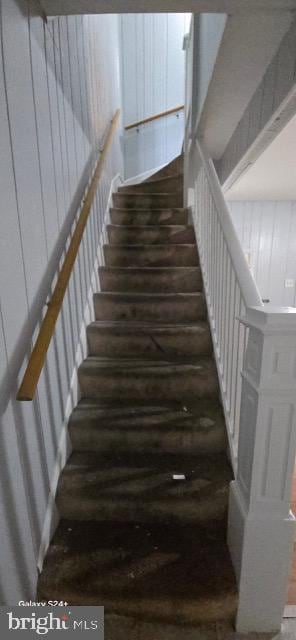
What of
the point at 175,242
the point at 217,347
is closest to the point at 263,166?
the point at 175,242

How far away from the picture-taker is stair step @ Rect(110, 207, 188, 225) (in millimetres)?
2996

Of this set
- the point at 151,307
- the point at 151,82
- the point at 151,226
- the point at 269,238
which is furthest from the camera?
the point at 151,82

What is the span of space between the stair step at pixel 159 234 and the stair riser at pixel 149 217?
8.1 inches

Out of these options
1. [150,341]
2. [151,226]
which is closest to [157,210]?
[151,226]

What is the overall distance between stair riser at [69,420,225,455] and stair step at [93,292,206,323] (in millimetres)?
826

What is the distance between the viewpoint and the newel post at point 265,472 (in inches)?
38.7

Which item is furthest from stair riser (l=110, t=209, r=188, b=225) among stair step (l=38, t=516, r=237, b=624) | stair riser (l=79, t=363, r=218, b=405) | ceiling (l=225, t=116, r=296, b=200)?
stair step (l=38, t=516, r=237, b=624)

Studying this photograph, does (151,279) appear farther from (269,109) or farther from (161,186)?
(161,186)

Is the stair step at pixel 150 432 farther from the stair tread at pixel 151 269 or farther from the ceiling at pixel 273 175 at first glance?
the ceiling at pixel 273 175

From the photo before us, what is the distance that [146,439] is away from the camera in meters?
1.67

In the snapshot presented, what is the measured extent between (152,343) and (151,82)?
4051mm

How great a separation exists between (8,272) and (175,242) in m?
1.94

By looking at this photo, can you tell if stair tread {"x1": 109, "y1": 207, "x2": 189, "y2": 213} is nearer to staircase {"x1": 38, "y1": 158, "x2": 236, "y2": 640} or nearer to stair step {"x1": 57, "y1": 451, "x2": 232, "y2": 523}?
staircase {"x1": 38, "y1": 158, "x2": 236, "y2": 640}

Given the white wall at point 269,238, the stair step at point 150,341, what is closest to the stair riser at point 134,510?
the stair step at point 150,341
